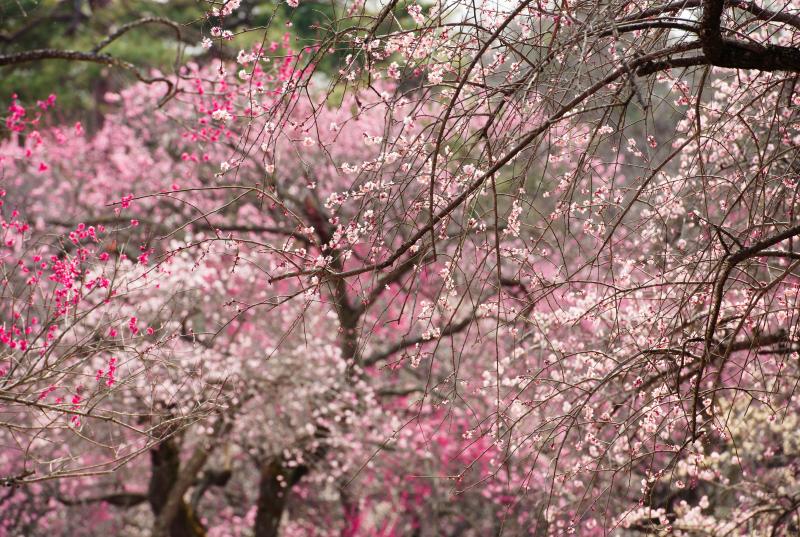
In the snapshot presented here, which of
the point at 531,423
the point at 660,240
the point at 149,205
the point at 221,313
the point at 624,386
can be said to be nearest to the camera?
the point at 624,386

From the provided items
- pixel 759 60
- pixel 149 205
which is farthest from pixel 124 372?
pixel 759 60

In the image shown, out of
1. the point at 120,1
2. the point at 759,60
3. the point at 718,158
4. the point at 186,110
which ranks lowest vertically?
the point at 759,60

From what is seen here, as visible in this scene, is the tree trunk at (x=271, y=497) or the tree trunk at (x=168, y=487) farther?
the tree trunk at (x=271, y=497)

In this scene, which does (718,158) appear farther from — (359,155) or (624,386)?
(359,155)

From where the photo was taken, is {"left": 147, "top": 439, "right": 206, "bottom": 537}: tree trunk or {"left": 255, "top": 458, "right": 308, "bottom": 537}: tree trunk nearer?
{"left": 147, "top": 439, "right": 206, "bottom": 537}: tree trunk

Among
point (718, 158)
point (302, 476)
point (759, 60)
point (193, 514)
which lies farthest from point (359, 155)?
point (759, 60)

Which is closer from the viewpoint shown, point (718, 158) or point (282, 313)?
point (718, 158)

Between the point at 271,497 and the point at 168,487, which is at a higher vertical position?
the point at 168,487

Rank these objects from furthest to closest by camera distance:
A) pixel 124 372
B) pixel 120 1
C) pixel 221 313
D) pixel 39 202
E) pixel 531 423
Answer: pixel 120 1 → pixel 39 202 → pixel 221 313 → pixel 531 423 → pixel 124 372

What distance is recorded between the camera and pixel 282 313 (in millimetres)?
12719

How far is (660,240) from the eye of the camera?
6.58 m

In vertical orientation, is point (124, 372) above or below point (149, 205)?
below

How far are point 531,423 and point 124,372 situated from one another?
5.00 metres

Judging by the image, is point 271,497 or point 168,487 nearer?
point 168,487
